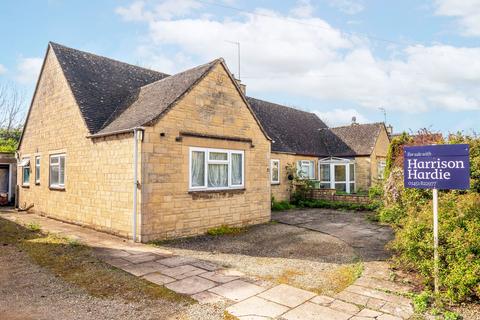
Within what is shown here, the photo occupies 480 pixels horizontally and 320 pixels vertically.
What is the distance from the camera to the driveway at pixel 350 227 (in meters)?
8.70

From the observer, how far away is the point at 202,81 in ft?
35.4

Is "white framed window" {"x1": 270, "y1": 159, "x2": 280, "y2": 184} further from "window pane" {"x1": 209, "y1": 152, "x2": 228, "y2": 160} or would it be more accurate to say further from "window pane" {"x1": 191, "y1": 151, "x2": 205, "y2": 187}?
"window pane" {"x1": 191, "y1": 151, "x2": 205, "y2": 187}

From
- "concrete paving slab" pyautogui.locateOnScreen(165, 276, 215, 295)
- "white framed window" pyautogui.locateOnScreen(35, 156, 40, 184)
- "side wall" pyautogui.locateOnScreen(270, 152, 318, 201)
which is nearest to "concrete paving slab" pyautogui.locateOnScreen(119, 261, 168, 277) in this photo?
"concrete paving slab" pyautogui.locateOnScreen(165, 276, 215, 295)

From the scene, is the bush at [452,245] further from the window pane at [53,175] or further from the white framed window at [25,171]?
the white framed window at [25,171]

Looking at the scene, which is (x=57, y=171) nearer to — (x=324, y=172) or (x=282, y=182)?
(x=282, y=182)

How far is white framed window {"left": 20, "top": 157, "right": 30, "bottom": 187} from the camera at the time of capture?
16.1 metres

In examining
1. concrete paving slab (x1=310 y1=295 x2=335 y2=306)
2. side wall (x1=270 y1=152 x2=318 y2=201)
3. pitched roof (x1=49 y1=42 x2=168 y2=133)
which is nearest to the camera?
concrete paving slab (x1=310 y1=295 x2=335 y2=306)

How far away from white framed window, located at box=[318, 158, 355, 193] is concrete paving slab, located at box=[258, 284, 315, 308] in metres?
A: 17.2

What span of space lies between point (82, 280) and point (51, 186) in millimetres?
9350

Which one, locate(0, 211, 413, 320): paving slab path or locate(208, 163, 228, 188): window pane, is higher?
locate(208, 163, 228, 188): window pane

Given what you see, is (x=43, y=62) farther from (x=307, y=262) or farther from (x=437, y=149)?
(x=437, y=149)

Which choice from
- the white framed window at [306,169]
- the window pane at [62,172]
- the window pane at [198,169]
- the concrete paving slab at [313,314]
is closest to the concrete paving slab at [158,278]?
the concrete paving slab at [313,314]

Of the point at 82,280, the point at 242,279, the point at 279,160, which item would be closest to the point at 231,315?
the point at 242,279

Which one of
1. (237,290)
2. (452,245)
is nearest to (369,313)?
(452,245)
